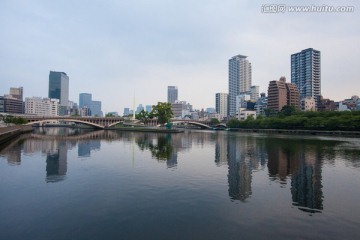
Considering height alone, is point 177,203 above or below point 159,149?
below

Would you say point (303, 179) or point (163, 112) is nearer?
point (303, 179)

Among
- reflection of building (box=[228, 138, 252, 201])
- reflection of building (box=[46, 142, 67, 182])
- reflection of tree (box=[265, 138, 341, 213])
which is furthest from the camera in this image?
reflection of building (box=[46, 142, 67, 182])

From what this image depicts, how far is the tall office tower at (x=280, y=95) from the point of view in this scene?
179m

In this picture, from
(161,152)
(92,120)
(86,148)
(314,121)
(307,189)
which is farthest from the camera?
(92,120)

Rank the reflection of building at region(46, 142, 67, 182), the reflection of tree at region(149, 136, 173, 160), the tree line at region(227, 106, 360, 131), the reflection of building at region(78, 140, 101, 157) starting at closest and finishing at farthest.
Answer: the reflection of building at region(46, 142, 67, 182)
the reflection of tree at region(149, 136, 173, 160)
the reflection of building at region(78, 140, 101, 157)
the tree line at region(227, 106, 360, 131)

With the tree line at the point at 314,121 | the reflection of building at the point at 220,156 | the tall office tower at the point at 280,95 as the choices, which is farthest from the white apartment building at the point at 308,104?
the reflection of building at the point at 220,156

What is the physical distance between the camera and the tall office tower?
179050 mm

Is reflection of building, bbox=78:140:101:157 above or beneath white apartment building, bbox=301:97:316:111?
beneath

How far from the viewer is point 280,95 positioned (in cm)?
17975

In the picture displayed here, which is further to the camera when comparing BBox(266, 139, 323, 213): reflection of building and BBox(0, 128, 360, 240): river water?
BBox(266, 139, 323, 213): reflection of building

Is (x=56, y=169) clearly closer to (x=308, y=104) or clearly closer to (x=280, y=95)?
(x=280, y=95)

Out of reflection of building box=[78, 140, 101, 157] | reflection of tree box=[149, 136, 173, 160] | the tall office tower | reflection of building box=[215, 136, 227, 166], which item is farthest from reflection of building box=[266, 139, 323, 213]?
the tall office tower

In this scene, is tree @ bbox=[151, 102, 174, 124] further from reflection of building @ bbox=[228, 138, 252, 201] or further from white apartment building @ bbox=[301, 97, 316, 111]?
white apartment building @ bbox=[301, 97, 316, 111]

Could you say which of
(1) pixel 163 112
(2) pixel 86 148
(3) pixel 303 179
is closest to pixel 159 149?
(2) pixel 86 148
